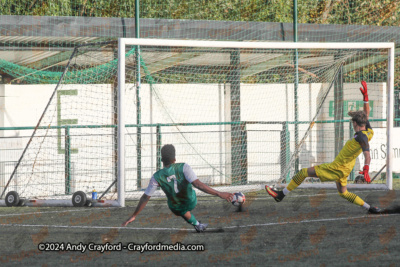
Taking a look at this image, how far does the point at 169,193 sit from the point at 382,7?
18.7 meters

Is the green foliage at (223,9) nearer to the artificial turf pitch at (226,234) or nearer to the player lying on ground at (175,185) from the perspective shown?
the artificial turf pitch at (226,234)

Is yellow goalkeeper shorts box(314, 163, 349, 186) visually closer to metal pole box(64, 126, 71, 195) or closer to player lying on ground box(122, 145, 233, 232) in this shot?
player lying on ground box(122, 145, 233, 232)

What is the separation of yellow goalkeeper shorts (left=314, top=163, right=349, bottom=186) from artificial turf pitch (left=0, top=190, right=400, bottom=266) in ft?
1.73

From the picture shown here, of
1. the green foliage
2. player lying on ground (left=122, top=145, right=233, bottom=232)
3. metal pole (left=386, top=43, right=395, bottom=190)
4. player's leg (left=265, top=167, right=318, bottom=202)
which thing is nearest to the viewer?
player lying on ground (left=122, top=145, right=233, bottom=232)

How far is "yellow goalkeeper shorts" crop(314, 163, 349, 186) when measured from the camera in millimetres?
10227

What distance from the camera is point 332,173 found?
405 inches

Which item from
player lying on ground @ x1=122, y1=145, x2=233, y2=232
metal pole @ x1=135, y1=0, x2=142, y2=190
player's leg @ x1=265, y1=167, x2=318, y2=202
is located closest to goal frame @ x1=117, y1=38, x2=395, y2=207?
metal pole @ x1=135, y1=0, x2=142, y2=190

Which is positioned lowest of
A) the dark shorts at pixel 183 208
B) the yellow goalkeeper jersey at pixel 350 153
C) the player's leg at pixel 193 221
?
the player's leg at pixel 193 221

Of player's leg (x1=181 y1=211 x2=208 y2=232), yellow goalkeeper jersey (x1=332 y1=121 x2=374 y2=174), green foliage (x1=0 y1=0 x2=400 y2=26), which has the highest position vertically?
green foliage (x1=0 y1=0 x2=400 y2=26)

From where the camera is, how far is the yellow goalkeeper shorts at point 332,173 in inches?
403

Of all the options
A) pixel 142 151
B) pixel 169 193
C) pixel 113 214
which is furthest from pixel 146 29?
pixel 169 193

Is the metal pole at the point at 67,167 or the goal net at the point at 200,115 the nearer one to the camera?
the goal net at the point at 200,115

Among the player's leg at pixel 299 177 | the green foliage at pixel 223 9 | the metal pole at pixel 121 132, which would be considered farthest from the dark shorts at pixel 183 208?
the green foliage at pixel 223 9

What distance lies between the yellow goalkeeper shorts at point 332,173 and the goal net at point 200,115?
10.6ft
